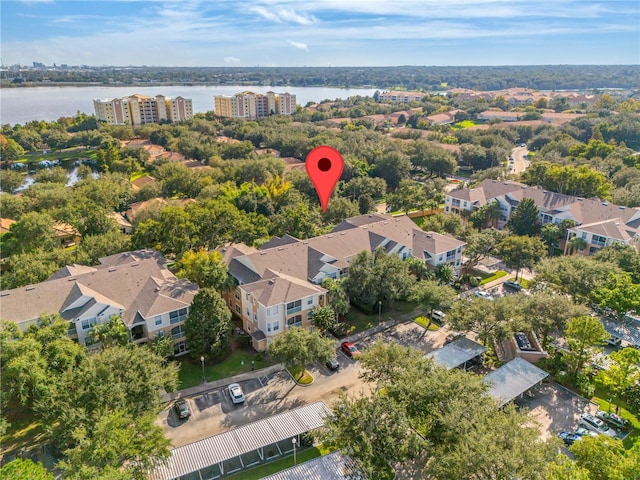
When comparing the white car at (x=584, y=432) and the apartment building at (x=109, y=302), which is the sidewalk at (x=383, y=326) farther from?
the white car at (x=584, y=432)

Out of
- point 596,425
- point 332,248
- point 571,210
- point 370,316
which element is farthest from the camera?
point 571,210

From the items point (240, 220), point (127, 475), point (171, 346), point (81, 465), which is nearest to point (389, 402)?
point (127, 475)

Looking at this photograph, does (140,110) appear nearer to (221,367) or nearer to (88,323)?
(88,323)

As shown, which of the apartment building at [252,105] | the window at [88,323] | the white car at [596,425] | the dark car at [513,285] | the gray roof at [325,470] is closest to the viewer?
the gray roof at [325,470]

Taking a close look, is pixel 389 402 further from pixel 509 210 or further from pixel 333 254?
pixel 509 210

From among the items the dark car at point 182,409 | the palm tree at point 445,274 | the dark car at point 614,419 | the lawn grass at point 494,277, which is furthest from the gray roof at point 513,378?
the dark car at point 182,409

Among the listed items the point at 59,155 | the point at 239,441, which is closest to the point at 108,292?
the point at 239,441
